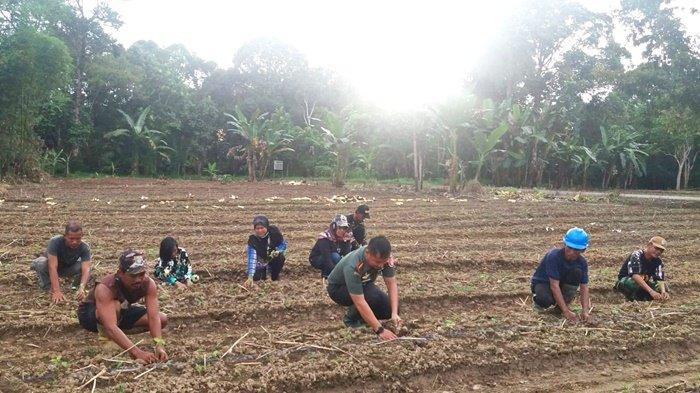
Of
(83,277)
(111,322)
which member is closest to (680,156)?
(83,277)

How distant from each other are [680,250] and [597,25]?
23.5 metres

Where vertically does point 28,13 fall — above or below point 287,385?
above

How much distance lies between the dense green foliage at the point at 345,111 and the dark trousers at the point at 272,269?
12.2 metres

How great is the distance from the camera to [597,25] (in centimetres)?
2898

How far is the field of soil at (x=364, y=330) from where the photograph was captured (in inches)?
147

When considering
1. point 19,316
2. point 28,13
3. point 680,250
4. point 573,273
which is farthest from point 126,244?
point 28,13

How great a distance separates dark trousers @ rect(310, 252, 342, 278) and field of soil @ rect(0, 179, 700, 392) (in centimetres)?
18

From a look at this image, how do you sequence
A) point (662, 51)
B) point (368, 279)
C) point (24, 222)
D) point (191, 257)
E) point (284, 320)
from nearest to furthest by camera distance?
point (368, 279) < point (284, 320) < point (191, 257) < point (24, 222) < point (662, 51)

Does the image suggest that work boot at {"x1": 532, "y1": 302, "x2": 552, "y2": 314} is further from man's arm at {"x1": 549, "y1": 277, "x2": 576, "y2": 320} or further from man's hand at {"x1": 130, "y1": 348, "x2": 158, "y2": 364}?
man's hand at {"x1": 130, "y1": 348, "x2": 158, "y2": 364}

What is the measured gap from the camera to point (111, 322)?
12.7 ft

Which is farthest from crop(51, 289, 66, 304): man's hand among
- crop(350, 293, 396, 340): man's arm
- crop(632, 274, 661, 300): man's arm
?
crop(632, 274, 661, 300): man's arm

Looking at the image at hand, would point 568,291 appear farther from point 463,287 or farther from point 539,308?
point 463,287

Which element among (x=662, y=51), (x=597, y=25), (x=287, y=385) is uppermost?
(x=597, y=25)

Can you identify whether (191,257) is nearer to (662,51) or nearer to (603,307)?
(603,307)
